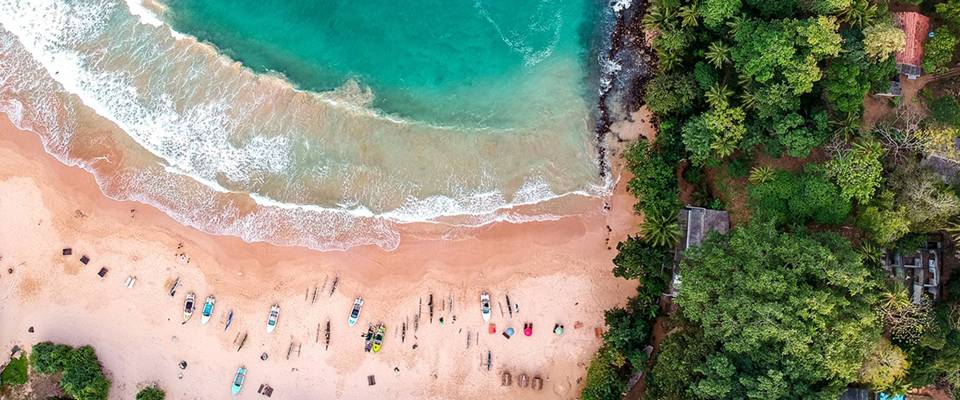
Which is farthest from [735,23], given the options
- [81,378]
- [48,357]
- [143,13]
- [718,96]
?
[48,357]

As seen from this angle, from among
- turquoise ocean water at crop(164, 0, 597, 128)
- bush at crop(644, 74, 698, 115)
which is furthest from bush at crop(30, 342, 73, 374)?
bush at crop(644, 74, 698, 115)

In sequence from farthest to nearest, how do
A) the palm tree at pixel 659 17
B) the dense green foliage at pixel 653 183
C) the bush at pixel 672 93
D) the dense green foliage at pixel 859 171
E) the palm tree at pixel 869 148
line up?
the palm tree at pixel 659 17
the dense green foliage at pixel 653 183
the bush at pixel 672 93
the palm tree at pixel 869 148
the dense green foliage at pixel 859 171

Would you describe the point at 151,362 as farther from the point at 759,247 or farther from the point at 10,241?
the point at 759,247

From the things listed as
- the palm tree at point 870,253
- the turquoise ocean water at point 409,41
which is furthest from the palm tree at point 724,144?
the turquoise ocean water at point 409,41

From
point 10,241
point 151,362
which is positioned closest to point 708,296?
point 151,362

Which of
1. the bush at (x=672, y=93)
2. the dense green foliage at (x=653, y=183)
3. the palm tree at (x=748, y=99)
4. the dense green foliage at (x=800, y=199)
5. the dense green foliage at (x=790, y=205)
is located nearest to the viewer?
the dense green foliage at (x=790, y=205)

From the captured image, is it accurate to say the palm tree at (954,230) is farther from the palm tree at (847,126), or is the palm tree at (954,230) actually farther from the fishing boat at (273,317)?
the fishing boat at (273,317)

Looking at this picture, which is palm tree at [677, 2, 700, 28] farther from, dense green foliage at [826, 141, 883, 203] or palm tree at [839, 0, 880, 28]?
dense green foliage at [826, 141, 883, 203]
